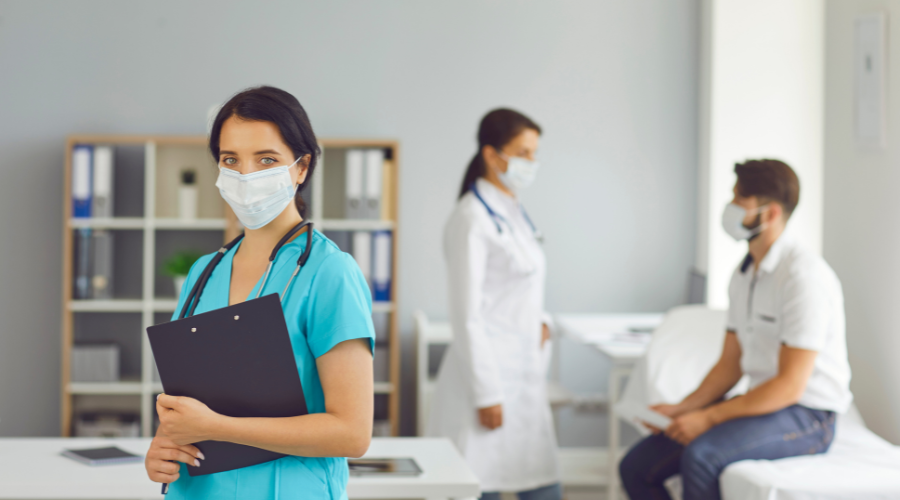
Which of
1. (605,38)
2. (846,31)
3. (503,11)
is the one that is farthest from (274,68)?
(846,31)

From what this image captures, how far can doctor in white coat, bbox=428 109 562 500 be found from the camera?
86.0 inches

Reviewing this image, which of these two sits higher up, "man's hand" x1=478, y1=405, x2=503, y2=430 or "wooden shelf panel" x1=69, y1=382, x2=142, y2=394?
"man's hand" x1=478, y1=405, x2=503, y2=430

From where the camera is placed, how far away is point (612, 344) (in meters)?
2.99

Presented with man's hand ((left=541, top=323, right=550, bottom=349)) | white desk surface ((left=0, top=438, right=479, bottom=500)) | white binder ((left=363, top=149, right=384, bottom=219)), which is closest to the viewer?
white desk surface ((left=0, top=438, right=479, bottom=500))

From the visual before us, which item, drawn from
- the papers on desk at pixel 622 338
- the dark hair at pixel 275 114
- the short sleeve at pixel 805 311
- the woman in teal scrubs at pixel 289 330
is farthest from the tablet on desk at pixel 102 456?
the papers on desk at pixel 622 338

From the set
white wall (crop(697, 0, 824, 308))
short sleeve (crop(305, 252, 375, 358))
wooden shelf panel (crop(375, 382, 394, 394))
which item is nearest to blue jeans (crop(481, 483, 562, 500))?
wooden shelf panel (crop(375, 382, 394, 394))

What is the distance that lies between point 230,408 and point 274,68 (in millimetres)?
2997

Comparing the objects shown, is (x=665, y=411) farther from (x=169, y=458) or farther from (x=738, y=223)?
(x=169, y=458)

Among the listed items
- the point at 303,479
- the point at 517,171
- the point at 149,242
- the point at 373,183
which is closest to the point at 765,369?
the point at 517,171

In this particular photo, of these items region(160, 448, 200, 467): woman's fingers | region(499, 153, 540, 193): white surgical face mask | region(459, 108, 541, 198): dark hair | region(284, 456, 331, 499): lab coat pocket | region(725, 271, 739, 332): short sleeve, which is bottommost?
region(284, 456, 331, 499): lab coat pocket

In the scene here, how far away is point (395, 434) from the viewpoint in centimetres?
356

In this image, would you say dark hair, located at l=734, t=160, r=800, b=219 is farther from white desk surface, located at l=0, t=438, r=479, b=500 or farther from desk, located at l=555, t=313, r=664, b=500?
white desk surface, located at l=0, t=438, r=479, b=500

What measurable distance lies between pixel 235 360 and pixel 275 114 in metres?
0.34

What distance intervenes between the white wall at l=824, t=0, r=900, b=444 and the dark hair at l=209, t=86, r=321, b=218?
77.9 inches
